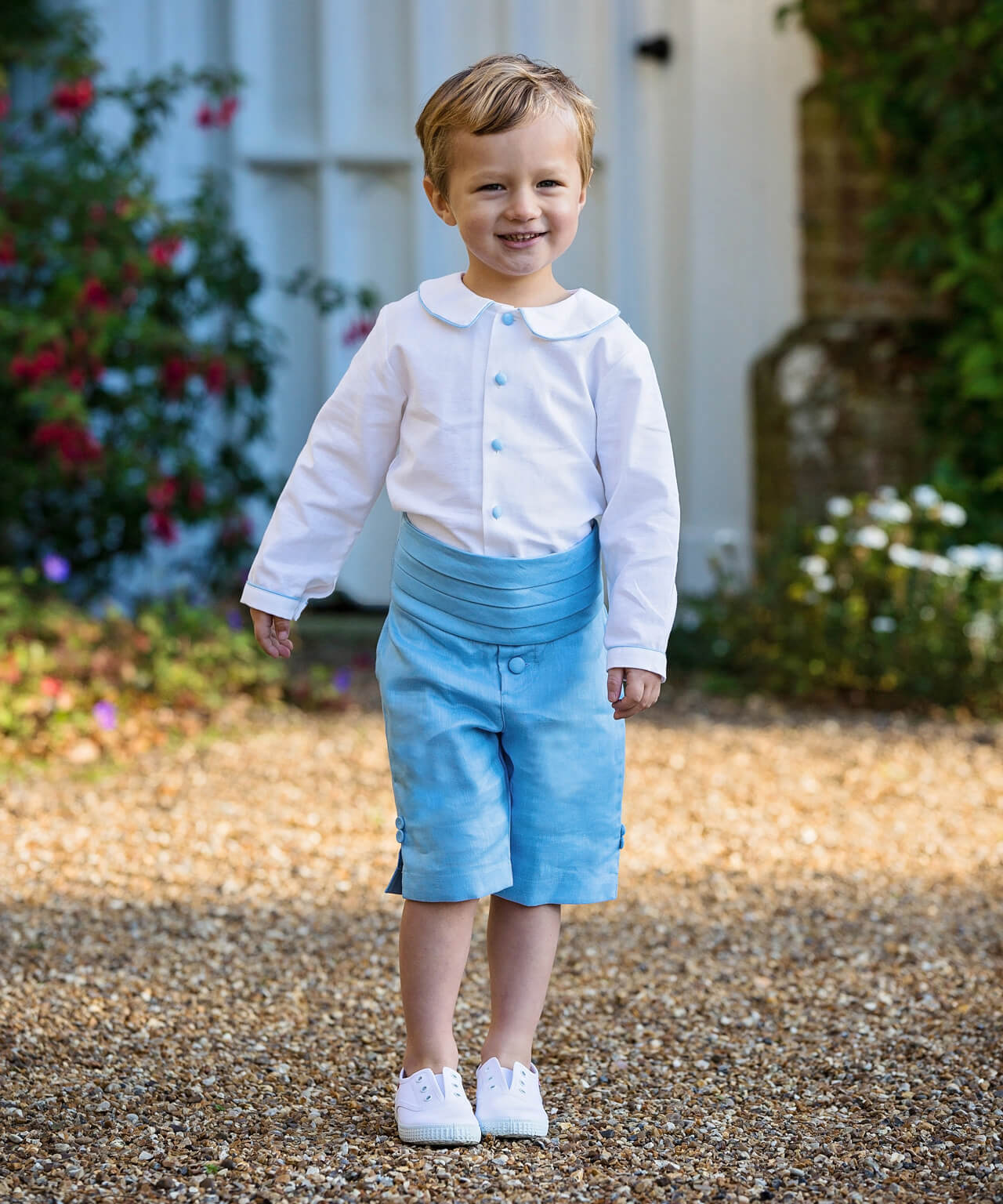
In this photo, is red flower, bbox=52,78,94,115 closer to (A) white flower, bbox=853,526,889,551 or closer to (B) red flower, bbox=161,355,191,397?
(B) red flower, bbox=161,355,191,397

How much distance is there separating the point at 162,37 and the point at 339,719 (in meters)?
2.63

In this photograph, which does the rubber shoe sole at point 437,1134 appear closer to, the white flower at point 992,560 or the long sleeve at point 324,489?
the long sleeve at point 324,489

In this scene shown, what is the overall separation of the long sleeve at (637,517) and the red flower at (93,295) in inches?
109

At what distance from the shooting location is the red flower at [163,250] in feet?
14.1

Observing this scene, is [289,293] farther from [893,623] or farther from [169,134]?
[893,623]

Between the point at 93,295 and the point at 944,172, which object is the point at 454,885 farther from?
the point at 944,172

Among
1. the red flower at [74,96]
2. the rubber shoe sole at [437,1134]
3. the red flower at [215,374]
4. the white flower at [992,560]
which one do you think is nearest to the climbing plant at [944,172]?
the white flower at [992,560]

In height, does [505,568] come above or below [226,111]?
below

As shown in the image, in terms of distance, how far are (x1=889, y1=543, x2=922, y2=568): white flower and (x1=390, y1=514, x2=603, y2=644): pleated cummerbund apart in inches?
100

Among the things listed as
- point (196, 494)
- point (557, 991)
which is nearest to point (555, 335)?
point (557, 991)

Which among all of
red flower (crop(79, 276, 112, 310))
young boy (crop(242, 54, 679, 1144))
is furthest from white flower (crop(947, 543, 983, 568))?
young boy (crop(242, 54, 679, 1144))

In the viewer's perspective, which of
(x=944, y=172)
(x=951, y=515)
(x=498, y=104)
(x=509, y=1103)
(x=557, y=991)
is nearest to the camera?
(x=498, y=104)

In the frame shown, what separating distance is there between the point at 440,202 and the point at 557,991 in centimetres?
119

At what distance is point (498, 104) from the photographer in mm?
1701
